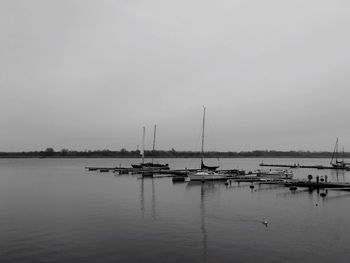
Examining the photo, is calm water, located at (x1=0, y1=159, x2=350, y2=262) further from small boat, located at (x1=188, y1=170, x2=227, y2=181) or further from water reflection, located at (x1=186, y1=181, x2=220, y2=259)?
small boat, located at (x1=188, y1=170, x2=227, y2=181)

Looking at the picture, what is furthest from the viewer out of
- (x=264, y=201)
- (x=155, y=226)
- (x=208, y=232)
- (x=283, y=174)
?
(x=283, y=174)

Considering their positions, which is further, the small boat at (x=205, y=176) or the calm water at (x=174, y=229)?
the small boat at (x=205, y=176)

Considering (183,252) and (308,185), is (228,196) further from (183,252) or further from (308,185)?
(183,252)

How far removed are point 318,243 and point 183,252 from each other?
10.5 metres

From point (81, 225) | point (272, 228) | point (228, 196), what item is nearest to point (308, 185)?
point (228, 196)

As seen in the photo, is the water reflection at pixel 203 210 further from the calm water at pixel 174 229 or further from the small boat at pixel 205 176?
the small boat at pixel 205 176

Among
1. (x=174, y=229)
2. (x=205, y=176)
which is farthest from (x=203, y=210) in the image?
(x=205, y=176)

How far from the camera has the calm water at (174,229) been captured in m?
26.0

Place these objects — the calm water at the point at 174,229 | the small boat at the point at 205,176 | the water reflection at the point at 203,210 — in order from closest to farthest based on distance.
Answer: the calm water at the point at 174,229, the water reflection at the point at 203,210, the small boat at the point at 205,176

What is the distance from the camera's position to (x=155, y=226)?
115ft

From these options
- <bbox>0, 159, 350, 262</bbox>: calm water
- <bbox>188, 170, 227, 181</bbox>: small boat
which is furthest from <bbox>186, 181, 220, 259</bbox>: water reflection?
<bbox>188, 170, 227, 181</bbox>: small boat

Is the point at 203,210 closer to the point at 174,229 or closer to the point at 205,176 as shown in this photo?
the point at 174,229

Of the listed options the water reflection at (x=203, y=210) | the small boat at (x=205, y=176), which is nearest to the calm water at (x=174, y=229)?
the water reflection at (x=203, y=210)

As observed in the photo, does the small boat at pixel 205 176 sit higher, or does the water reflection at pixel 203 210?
the small boat at pixel 205 176
